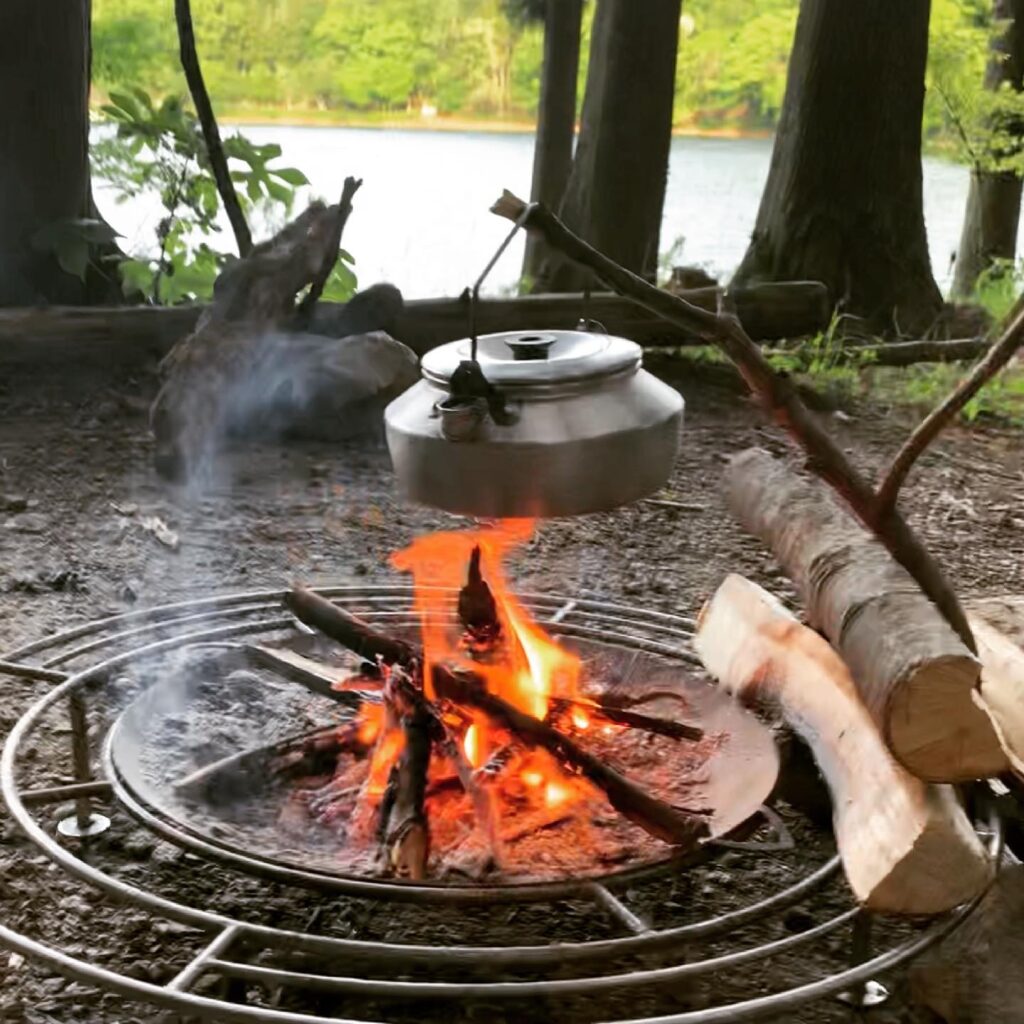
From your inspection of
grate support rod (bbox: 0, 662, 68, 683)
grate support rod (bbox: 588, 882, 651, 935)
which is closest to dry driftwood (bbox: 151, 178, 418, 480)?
grate support rod (bbox: 0, 662, 68, 683)

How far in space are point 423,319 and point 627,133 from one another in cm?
212

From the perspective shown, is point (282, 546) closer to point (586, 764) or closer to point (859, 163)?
point (586, 764)

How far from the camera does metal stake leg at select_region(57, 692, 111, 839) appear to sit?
2.56 metres

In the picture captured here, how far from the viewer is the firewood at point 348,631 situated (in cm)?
259

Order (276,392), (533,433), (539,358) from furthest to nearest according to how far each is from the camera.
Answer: (276,392), (539,358), (533,433)

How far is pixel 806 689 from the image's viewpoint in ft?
8.14

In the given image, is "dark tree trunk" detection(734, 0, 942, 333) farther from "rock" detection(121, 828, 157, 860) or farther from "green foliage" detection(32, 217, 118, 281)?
"rock" detection(121, 828, 157, 860)

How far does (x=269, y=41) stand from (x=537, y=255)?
3487mm

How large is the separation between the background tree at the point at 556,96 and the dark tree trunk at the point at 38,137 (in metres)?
3.70

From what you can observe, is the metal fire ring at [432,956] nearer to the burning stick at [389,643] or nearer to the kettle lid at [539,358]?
the burning stick at [389,643]

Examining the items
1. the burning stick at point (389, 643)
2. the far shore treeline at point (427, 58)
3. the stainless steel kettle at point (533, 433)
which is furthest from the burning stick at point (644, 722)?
the far shore treeline at point (427, 58)

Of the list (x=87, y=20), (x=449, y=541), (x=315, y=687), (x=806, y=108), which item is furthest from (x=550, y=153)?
(x=315, y=687)

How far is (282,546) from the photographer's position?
4.48m

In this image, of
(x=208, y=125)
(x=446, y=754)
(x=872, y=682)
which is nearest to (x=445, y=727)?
(x=446, y=754)
